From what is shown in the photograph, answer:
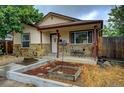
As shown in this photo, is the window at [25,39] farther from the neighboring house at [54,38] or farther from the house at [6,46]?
the house at [6,46]

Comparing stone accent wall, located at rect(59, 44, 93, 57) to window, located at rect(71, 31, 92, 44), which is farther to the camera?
window, located at rect(71, 31, 92, 44)

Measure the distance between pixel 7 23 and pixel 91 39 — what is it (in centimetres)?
510

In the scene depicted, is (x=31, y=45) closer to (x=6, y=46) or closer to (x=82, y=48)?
(x=6, y=46)

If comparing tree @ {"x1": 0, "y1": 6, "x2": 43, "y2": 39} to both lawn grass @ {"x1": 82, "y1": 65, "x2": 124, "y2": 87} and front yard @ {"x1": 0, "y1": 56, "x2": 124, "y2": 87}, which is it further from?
lawn grass @ {"x1": 82, "y1": 65, "x2": 124, "y2": 87}

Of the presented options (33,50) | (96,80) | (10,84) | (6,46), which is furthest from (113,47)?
(6,46)

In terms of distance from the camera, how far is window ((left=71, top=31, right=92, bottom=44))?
9820 millimetres

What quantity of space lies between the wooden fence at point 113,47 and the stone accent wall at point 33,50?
12.0 ft

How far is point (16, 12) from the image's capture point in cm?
1020

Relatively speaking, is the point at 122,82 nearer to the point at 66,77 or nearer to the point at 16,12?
the point at 66,77

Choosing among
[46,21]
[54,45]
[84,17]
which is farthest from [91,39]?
[46,21]

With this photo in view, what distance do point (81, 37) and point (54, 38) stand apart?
80.8 inches

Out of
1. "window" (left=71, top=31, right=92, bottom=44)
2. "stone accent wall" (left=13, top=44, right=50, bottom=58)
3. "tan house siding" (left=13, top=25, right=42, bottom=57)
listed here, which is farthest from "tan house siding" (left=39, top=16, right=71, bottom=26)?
"stone accent wall" (left=13, top=44, right=50, bottom=58)

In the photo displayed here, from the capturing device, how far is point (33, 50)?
34.5ft

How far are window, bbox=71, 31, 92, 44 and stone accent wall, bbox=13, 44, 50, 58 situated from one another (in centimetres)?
186
